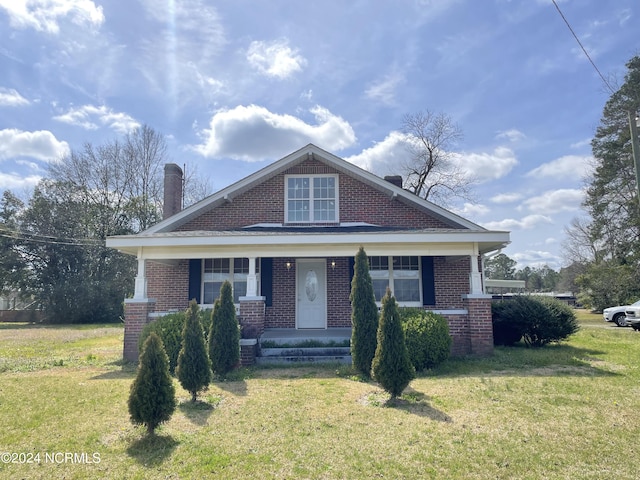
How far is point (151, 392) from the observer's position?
14.8ft

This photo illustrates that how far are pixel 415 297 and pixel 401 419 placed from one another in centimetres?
668

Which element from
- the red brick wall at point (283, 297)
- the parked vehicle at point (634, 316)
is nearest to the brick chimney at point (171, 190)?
the red brick wall at point (283, 297)

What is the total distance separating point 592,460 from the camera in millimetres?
3924

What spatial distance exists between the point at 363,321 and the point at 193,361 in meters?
2.94

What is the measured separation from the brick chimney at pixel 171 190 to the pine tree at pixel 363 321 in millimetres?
8629

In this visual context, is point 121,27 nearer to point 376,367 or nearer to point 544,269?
point 376,367

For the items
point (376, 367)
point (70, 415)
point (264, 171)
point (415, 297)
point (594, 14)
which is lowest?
point (70, 415)

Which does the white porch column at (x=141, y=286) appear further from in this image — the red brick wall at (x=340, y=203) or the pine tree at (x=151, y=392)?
the pine tree at (x=151, y=392)

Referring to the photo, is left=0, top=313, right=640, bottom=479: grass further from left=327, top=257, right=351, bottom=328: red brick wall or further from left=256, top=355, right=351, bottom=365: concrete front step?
left=327, top=257, right=351, bottom=328: red brick wall

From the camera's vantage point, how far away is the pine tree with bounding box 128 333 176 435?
446 centimetres

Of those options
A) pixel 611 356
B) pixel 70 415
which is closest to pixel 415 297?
pixel 611 356

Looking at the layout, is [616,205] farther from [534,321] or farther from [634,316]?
[534,321]

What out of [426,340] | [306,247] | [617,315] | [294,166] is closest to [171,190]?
[294,166]

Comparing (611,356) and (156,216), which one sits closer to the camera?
(611,356)
